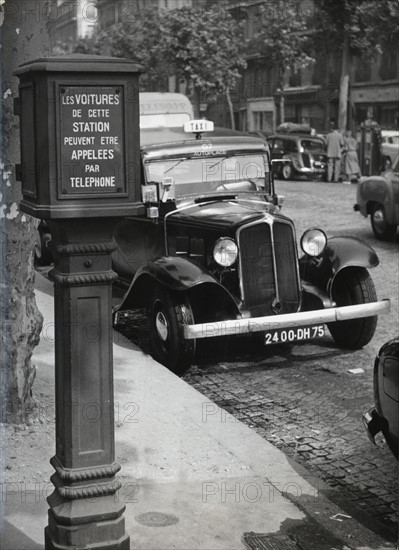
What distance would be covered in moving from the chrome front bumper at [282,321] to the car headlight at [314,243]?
72cm

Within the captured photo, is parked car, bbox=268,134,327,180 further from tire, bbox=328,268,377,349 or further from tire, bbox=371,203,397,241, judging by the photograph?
tire, bbox=328,268,377,349

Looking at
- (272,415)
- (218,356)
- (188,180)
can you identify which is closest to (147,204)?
(188,180)

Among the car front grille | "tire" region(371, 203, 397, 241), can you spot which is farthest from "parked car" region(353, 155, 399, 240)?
the car front grille

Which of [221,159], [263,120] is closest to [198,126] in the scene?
[221,159]

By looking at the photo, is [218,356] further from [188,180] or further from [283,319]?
[188,180]

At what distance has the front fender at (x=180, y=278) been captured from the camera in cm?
730

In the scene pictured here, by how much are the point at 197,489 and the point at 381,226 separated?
437 inches

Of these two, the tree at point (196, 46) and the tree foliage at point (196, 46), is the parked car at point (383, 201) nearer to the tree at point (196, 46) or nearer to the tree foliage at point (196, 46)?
the tree foliage at point (196, 46)

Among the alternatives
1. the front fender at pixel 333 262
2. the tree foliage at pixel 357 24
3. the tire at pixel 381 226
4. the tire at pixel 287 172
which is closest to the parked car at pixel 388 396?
the front fender at pixel 333 262

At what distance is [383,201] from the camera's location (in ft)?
50.2

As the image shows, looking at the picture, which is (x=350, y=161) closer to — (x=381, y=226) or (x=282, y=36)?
(x=282, y=36)

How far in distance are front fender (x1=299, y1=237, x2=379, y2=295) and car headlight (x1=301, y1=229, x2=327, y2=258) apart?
6 cm

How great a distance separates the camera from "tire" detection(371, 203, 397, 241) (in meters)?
15.1

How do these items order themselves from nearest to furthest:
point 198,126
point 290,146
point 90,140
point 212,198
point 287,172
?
point 90,140, point 212,198, point 198,126, point 287,172, point 290,146
